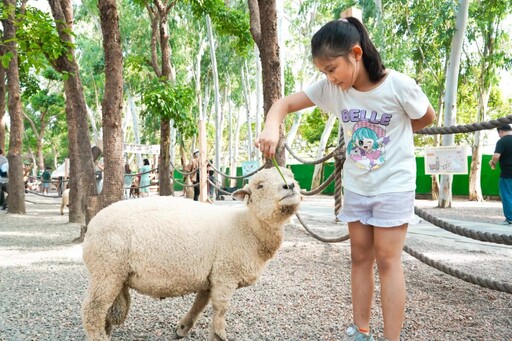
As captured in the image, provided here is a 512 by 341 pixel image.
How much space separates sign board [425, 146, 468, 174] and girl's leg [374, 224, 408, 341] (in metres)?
9.63

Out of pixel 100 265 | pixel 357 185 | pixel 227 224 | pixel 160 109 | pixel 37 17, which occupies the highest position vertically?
pixel 37 17

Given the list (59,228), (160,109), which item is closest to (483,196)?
(160,109)

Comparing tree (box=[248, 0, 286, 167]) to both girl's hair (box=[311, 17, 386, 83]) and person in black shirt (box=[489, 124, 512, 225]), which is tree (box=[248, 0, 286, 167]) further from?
person in black shirt (box=[489, 124, 512, 225])

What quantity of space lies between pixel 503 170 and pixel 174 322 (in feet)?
23.6

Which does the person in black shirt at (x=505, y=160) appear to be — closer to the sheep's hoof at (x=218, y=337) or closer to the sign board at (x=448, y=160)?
the sign board at (x=448, y=160)

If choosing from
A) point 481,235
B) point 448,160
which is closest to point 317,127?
point 448,160

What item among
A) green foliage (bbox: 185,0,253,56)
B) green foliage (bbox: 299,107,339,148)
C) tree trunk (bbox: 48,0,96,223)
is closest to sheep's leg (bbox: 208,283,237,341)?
tree trunk (bbox: 48,0,96,223)

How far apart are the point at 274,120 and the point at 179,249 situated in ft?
2.79

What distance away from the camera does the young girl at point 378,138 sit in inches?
76.0

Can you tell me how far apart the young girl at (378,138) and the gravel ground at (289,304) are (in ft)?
2.71

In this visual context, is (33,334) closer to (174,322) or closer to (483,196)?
(174,322)

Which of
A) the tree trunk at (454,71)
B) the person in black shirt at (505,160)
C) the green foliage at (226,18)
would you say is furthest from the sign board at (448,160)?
the green foliage at (226,18)

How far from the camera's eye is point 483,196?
55.7 ft

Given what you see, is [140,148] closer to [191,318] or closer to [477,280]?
[191,318]
